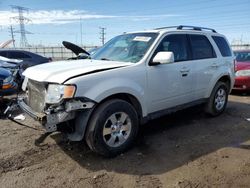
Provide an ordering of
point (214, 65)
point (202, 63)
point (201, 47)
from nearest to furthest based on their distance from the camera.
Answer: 1. point (202, 63)
2. point (201, 47)
3. point (214, 65)

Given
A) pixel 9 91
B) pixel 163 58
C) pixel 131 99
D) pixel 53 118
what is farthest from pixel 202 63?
pixel 9 91

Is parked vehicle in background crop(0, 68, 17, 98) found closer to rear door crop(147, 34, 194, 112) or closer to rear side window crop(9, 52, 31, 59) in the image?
rear door crop(147, 34, 194, 112)

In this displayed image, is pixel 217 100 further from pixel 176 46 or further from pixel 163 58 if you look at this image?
pixel 163 58

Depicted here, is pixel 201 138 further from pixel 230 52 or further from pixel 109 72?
pixel 230 52

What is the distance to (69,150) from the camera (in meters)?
3.98

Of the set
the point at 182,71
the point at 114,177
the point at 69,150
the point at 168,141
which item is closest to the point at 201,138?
the point at 168,141

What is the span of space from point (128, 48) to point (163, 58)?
0.83 m

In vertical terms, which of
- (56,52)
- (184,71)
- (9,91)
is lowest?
(56,52)

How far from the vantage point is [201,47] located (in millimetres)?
5262

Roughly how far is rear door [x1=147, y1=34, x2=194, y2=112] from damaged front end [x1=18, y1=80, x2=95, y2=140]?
4.09 ft

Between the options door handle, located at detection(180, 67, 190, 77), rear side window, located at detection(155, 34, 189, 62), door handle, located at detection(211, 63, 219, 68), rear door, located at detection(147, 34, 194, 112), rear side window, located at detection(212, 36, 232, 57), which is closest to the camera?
rear door, located at detection(147, 34, 194, 112)

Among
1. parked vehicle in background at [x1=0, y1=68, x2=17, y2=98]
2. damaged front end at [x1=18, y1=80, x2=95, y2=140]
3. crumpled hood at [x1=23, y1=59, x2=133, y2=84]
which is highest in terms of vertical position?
crumpled hood at [x1=23, y1=59, x2=133, y2=84]

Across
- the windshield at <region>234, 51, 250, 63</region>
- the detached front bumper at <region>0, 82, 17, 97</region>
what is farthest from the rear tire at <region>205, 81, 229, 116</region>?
the detached front bumper at <region>0, 82, 17, 97</region>

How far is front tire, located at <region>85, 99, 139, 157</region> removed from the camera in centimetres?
347
